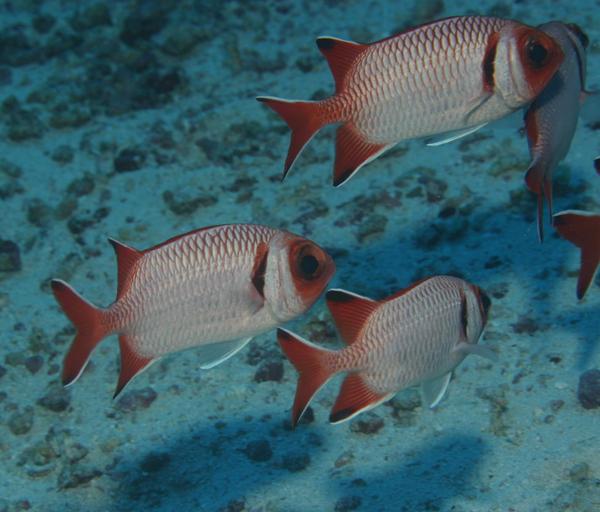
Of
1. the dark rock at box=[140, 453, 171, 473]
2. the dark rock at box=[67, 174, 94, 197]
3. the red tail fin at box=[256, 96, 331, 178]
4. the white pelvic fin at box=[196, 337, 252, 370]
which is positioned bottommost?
the dark rock at box=[140, 453, 171, 473]

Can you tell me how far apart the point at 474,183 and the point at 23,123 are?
5.00 meters

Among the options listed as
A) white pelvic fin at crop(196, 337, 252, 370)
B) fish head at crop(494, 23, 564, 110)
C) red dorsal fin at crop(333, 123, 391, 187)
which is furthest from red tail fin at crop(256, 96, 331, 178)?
white pelvic fin at crop(196, 337, 252, 370)

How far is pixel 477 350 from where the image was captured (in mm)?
3270

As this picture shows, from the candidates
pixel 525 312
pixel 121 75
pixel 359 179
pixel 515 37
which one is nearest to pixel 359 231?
pixel 359 179

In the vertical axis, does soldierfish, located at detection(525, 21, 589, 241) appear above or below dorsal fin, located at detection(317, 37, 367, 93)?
below

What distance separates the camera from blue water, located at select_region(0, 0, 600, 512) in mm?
4441

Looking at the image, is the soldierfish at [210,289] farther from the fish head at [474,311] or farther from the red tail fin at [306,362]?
the fish head at [474,311]

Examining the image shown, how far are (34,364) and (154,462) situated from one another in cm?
147

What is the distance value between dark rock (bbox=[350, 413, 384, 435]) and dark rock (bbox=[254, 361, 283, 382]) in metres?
0.72

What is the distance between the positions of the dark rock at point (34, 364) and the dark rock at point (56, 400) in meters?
0.33

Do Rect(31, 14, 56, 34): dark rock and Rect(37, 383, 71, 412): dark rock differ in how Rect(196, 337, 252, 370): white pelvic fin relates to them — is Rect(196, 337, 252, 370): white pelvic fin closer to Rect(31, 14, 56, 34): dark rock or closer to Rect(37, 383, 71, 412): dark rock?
Rect(37, 383, 71, 412): dark rock

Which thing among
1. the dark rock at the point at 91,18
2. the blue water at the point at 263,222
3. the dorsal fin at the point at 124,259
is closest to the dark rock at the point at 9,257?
the blue water at the point at 263,222

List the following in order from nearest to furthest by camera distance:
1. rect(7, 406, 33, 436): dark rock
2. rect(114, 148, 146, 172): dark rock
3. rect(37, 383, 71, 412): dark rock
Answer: rect(7, 406, 33, 436): dark rock, rect(37, 383, 71, 412): dark rock, rect(114, 148, 146, 172): dark rock

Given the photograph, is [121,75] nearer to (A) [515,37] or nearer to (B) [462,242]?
(B) [462,242]
